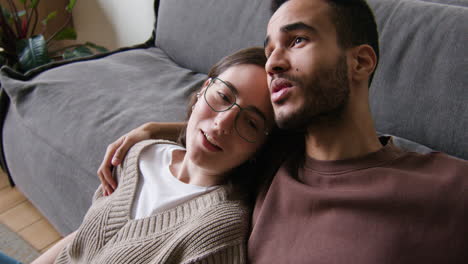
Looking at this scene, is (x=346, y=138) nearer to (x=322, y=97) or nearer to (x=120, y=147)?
(x=322, y=97)

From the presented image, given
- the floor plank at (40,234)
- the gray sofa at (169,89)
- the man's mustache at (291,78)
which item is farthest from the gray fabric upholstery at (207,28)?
the floor plank at (40,234)

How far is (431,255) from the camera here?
0.63 m

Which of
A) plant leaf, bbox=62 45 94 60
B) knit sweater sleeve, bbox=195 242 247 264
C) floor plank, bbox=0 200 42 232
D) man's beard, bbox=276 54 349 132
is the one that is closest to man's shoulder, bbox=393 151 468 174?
man's beard, bbox=276 54 349 132

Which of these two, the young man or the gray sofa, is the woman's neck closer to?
the young man

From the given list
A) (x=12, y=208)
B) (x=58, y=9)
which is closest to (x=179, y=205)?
(x=12, y=208)

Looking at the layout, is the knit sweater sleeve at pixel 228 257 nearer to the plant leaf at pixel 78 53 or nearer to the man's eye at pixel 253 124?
the man's eye at pixel 253 124

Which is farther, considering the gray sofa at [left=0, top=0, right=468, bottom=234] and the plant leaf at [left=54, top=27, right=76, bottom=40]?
the plant leaf at [left=54, top=27, right=76, bottom=40]

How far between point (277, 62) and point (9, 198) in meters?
1.67

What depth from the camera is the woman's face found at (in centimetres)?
88

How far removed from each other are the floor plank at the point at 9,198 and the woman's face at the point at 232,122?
1.36 metres

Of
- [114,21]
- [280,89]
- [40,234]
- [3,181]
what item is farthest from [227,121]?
[114,21]

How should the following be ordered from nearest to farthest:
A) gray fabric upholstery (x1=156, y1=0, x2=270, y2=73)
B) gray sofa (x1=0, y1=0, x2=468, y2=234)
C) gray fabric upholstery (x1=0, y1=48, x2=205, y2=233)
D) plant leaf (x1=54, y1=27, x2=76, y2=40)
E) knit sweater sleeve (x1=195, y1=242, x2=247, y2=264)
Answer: knit sweater sleeve (x1=195, y1=242, x2=247, y2=264)
gray sofa (x1=0, y1=0, x2=468, y2=234)
gray fabric upholstery (x1=0, y1=48, x2=205, y2=233)
gray fabric upholstery (x1=156, y1=0, x2=270, y2=73)
plant leaf (x1=54, y1=27, x2=76, y2=40)

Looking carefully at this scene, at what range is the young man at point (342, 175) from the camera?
2.15 feet

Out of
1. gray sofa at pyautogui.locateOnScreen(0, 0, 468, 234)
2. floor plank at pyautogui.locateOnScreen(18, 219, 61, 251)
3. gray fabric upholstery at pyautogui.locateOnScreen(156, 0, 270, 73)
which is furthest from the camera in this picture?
floor plank at pyautogui.locateOnScreen(18, 219, 61, 251)
